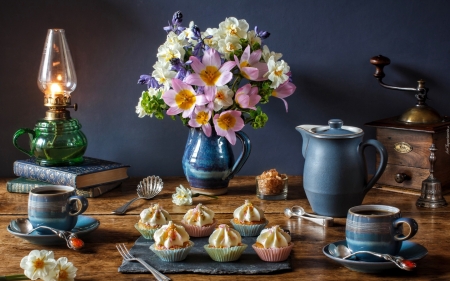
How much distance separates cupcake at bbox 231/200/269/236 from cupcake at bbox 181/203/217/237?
0.06m

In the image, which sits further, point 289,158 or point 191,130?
point 289,158

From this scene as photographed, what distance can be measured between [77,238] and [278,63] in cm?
71

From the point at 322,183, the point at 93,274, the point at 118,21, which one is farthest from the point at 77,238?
the point at 118,21

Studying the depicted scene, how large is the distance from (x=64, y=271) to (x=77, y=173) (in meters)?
0.64

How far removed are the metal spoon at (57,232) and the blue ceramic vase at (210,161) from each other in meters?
0.53

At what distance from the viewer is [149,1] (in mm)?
2045

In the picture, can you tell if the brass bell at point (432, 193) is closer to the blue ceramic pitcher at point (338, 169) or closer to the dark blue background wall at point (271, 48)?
the blue ceramic pitcher at point (338, 169)

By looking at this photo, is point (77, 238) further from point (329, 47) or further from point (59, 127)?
point (329, 47)

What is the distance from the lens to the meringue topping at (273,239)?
1.28 m

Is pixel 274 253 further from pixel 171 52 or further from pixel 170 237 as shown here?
pixel 171 52

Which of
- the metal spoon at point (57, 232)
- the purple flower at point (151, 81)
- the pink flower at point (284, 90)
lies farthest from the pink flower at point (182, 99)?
the metal spoon at point (57, 232)

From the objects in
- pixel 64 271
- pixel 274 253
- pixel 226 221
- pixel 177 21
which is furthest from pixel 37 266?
pixel 177 21

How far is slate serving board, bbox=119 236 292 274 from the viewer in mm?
1235

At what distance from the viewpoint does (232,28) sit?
5.72 ft
